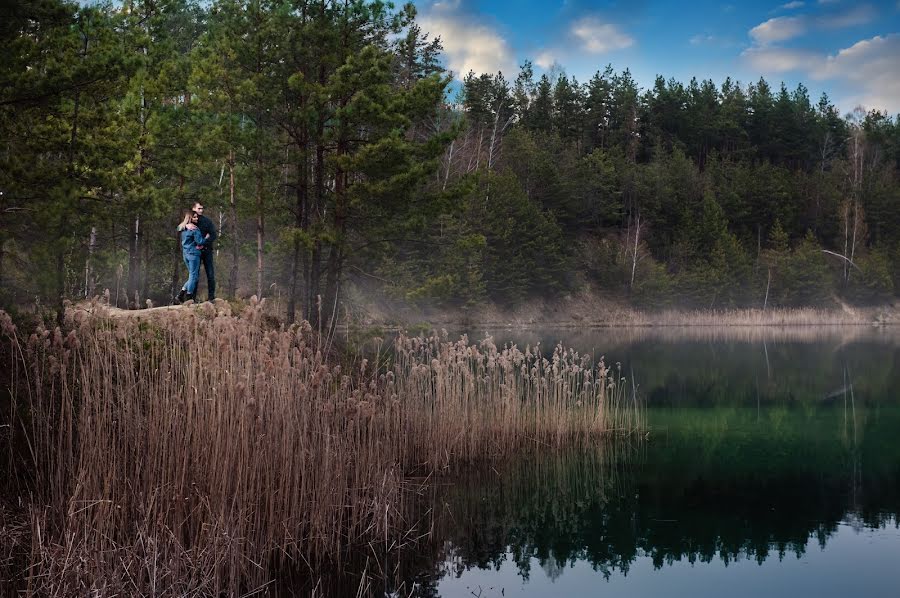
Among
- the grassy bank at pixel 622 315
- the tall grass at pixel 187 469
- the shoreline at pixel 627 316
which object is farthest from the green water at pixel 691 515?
the grassy bank at pixel 622 315

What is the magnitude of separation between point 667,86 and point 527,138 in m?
31.4

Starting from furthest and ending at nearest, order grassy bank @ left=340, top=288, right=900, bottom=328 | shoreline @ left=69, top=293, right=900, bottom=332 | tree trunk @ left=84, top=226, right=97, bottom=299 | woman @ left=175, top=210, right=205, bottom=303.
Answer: grassy bank @ left=340, top=288, right=900, bottom=328, shoreline @ left=69, top=293, right=900, bottom=332, tree trunk @ left=84, top=226, right=97, bottom=299, woman @ left=175, top=210, right=205, bottom=303

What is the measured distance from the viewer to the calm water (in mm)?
7996

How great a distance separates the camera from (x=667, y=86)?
263ft

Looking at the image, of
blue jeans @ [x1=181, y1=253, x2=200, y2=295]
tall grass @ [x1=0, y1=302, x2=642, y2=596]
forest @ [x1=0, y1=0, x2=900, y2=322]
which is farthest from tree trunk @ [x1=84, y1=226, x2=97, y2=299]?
tall grass @ [x1=0, y1=302, x2=642, y2=596]

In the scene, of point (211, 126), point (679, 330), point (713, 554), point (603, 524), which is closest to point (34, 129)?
point (211, 126)

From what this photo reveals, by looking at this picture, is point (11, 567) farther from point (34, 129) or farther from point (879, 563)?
point (34, 129)

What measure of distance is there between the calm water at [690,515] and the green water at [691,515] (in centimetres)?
2

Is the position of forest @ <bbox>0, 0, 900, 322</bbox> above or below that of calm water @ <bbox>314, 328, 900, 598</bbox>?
above

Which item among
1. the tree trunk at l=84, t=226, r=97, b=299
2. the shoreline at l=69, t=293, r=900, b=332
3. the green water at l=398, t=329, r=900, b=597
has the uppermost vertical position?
the tree trunk at l=84, t=226, r=97, b=299

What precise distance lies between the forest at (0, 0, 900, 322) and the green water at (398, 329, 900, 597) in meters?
6.58

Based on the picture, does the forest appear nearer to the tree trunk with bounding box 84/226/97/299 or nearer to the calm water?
the tree trunk with bounding box 84/226/97/299

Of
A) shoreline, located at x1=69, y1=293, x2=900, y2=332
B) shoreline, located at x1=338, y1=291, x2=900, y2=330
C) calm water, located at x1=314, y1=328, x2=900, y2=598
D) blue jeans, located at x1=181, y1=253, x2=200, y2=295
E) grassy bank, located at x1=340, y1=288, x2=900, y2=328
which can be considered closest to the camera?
calm water, located at x1=314, y1=328, x2=900, y2=598

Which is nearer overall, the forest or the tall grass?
the tall grass
